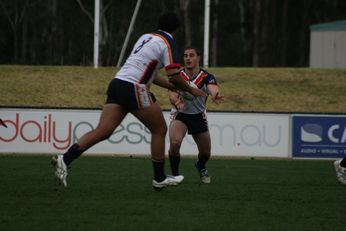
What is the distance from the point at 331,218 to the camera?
873 centimetres

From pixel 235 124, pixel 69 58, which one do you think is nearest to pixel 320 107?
pixel 235 124

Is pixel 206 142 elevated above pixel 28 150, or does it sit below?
above

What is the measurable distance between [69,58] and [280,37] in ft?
57.7

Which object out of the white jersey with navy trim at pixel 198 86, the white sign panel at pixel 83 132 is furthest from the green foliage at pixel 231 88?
the white jersey with navy trim at pixel 198 86

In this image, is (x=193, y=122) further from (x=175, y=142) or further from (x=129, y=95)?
(x=129, y=95)

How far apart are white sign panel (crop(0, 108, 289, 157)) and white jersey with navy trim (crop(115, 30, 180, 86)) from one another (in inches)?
449

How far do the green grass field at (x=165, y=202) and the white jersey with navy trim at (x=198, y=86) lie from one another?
105 centimetres

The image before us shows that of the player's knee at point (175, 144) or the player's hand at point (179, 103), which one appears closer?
the player's knee at point (175, 144)

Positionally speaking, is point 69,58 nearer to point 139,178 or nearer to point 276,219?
point 139,178

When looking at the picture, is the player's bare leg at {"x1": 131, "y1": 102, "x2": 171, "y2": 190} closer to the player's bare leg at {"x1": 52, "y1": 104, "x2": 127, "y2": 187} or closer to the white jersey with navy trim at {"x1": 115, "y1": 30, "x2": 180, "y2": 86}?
the player's bare leg at {"x1": 52, "y1": 104, "x2": 127, "y2": 187}

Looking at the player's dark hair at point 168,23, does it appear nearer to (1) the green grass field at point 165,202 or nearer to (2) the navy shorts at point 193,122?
(1) the green grass field at point 165,202

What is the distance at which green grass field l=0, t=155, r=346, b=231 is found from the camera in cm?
805

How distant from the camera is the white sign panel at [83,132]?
2141 centimetres

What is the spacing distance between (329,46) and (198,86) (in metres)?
→ 28.7
